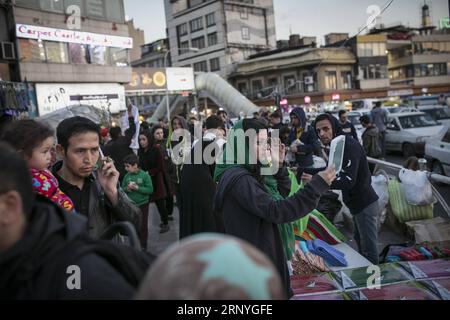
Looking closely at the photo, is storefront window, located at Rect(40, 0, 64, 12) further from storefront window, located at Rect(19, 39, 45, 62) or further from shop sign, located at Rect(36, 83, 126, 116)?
shop sign, located at Rect(36, 83, 126, 116)

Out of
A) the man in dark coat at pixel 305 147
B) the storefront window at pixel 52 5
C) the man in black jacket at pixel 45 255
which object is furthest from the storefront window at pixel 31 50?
the man in black jacket at pixel 45 255

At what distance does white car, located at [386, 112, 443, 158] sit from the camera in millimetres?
Result: 14401

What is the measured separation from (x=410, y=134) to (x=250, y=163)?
1386 centimetres

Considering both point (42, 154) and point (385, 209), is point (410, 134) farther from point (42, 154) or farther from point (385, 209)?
point (42, 154)

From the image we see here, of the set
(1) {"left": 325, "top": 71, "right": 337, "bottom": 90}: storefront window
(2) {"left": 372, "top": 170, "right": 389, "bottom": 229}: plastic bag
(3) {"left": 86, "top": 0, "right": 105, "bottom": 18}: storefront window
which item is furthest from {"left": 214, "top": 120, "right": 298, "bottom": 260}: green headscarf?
(1) {"left": 325, "top": 71, "right": 337, "bottom": 90}: storefront window

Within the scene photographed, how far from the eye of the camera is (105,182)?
2541 mm

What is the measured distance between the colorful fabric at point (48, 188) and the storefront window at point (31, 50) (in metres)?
27.1

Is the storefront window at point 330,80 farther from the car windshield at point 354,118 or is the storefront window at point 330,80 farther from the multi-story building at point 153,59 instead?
the multi-story building at point 153,59

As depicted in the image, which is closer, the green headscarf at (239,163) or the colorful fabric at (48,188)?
the colorful fabric at (48,188)

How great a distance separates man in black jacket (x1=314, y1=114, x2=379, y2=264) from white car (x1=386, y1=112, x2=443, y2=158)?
1101 cm

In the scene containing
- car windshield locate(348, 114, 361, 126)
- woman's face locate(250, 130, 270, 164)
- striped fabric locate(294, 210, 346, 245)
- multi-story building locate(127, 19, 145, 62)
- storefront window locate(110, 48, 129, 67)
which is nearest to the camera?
woman's face locate(250, 130, 270, 164)

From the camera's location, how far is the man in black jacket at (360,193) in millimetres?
4488

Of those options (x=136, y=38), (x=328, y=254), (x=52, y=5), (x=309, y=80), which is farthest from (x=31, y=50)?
(x=136, y=38)

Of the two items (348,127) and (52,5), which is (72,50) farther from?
(348,127)
